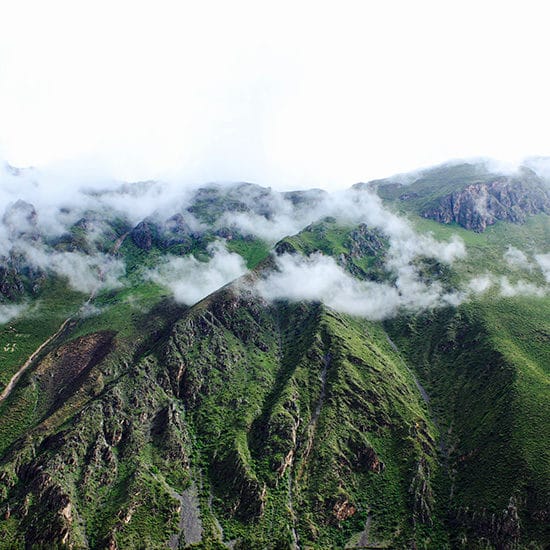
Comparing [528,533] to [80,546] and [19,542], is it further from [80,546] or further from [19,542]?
[19,542]

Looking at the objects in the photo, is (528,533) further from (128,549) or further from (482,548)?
(128,549)

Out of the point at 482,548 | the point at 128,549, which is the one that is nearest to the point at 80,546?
the point at 128,549

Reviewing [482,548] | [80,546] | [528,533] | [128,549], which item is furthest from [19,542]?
[528,533]

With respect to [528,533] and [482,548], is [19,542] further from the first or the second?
[528,533]

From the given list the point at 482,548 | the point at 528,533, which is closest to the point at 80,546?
the point at 482,548

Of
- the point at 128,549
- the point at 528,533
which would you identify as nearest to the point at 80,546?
the point at 128,549
